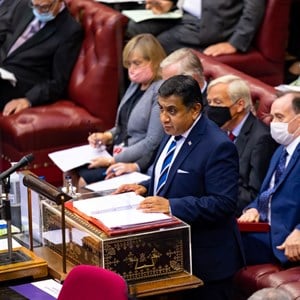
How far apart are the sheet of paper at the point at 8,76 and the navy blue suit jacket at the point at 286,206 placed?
3.16m

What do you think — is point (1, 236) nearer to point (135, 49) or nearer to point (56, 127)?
point (135, 49)

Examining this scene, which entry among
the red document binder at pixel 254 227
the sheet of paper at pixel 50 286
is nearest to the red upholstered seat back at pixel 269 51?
the red document binder at pixel 254 227

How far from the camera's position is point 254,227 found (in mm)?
6125

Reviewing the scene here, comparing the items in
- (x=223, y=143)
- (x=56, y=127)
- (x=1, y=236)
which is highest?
(x=223, y=143)

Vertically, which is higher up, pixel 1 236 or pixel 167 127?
pixel 167 127

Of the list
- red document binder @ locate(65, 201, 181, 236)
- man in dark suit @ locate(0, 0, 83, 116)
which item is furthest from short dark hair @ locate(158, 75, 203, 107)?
man in dark suit @ locate(0, 0, 83, 116)

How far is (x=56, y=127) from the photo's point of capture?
27.5ft

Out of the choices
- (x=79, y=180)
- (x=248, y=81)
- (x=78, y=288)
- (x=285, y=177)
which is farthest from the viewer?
(x=79, y=180)

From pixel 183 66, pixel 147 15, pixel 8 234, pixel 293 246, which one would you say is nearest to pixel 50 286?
pixel 8 234

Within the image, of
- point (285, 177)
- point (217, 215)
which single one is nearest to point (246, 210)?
point (285, 177)

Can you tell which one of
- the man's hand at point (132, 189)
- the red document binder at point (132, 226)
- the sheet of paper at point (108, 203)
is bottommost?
the man's hand at point (132, 189)

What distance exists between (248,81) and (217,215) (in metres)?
1.71

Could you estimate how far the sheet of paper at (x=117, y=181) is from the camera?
688 centimetres

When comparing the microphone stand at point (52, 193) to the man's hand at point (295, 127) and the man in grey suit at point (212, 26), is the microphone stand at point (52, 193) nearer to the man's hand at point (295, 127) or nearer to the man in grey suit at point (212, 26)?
the man's hand at point (295, 127)
